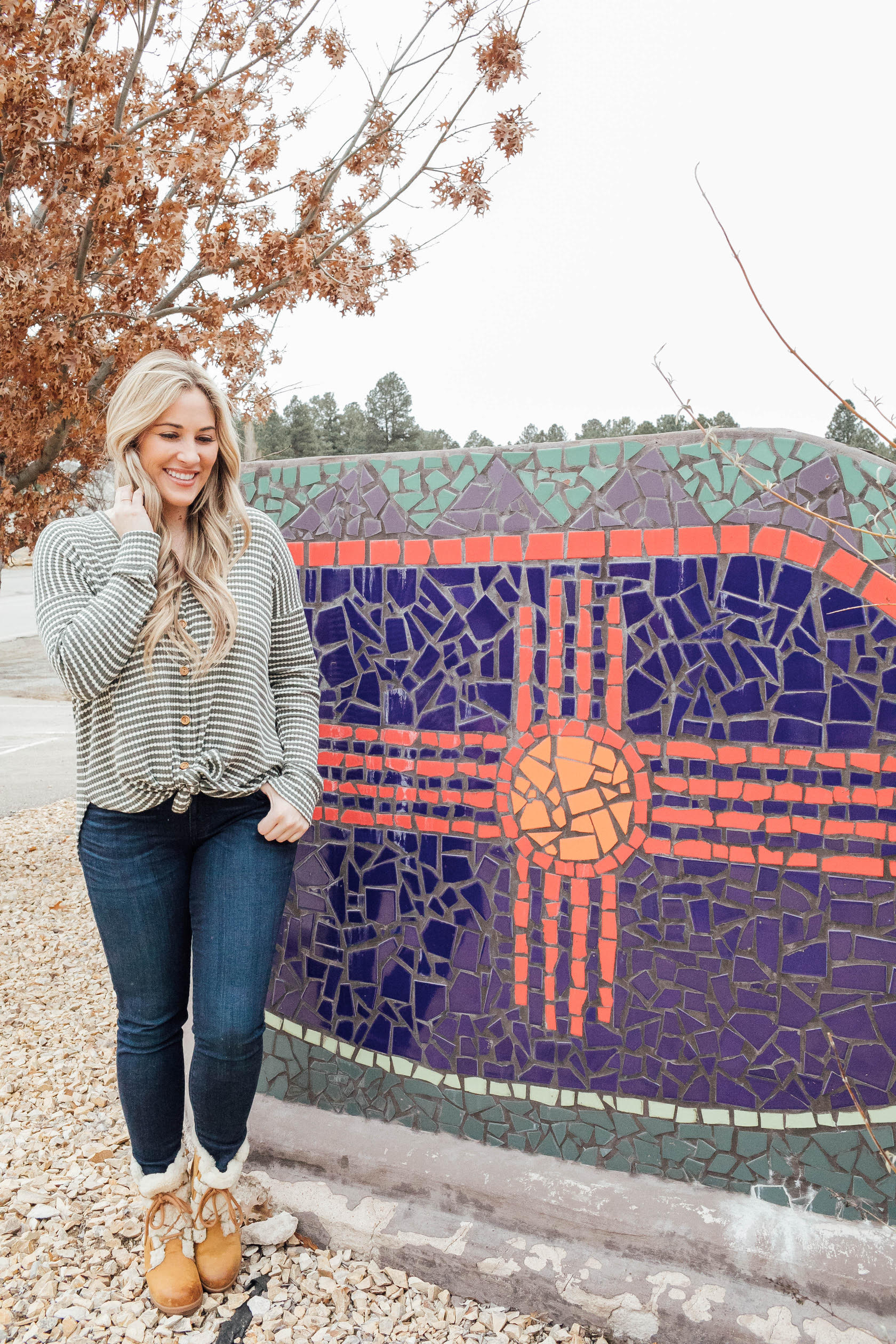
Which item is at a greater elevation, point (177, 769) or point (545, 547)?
point (545, 547)

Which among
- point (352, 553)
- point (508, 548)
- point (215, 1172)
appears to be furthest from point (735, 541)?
point (215, 1172)

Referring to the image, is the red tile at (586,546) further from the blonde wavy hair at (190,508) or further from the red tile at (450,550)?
the blonde wavy hair at (190,508)

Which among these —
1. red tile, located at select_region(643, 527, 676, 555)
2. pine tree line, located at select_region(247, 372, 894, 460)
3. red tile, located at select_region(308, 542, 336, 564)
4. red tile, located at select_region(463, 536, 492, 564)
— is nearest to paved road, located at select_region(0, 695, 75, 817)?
red tile, located at select_region(308, 542, 336, 564)

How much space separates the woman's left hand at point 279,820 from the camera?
1.71 meters

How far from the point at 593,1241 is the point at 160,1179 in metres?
0.95

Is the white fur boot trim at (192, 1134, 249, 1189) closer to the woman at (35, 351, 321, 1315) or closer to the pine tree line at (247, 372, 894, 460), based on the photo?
the woman at (35, 351, 321, 1315)

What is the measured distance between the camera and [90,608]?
153 centimetres

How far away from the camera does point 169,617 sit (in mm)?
1611

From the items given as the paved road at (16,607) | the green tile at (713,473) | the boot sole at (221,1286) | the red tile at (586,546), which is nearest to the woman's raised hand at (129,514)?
the red tile at (586,546)

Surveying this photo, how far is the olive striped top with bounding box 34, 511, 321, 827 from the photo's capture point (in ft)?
5.06

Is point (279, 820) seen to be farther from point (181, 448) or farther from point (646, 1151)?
point (646, 1151)

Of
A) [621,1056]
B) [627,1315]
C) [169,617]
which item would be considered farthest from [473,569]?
[627,1315]

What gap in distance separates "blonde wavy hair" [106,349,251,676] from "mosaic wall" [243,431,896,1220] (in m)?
0.58

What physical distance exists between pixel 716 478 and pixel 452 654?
74 cm
